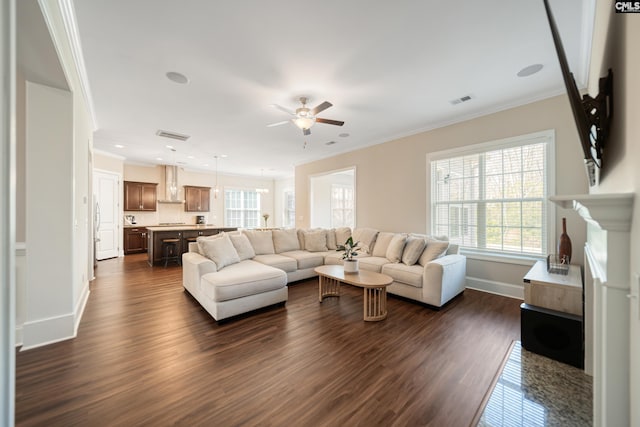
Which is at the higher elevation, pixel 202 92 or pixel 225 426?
pixel 202 92

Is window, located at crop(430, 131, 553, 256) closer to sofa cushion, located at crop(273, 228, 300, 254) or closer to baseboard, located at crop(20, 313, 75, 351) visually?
sofa cushion, located at crop(273, 228, 300, 254)

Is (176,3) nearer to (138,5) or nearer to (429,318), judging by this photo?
(138,5)

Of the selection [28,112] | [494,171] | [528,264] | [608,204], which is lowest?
[528,264]

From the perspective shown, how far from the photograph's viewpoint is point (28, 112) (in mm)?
2277

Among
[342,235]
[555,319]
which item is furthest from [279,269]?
[555,319]

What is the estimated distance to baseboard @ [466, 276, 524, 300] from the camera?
359 centimetres

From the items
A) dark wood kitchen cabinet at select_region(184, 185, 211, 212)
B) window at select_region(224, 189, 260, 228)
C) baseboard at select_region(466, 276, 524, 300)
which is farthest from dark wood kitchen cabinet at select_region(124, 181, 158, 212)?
baseboard at select_region(466, 276, 524, 300)

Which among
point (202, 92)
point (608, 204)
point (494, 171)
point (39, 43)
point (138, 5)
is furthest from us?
point (494, 171)

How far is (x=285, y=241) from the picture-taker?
5.04 m

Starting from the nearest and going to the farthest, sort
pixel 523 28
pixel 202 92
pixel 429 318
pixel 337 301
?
pixel 523 28 → pixel 429 318 → pixel 202 92 → pixel 337 301

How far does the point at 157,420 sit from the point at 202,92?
346 cm

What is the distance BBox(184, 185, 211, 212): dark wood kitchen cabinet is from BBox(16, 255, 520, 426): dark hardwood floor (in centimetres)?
574

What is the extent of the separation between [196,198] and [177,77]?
651 cm

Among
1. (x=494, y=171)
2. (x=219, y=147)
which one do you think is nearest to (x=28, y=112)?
(x=219, y=147)
